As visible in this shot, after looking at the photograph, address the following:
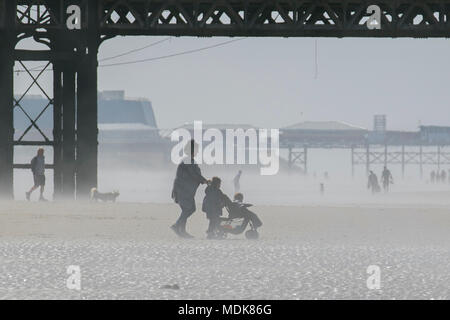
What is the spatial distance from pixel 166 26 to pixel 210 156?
165 metres

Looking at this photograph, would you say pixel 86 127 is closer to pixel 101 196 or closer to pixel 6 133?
pixel 101 196

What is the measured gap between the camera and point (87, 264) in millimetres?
12969

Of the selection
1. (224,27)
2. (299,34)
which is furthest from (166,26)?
(299,34)

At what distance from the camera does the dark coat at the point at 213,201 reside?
57.0 ft

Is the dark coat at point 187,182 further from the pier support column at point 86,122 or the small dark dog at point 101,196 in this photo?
the pier support column at point 86,122

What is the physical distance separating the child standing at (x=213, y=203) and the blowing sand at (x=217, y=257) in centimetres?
36

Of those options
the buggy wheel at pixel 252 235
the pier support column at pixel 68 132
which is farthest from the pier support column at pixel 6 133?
the buggy wheel at pixel 252 235

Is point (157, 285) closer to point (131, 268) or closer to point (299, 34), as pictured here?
point (131, 268)

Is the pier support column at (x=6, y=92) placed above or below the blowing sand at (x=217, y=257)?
above

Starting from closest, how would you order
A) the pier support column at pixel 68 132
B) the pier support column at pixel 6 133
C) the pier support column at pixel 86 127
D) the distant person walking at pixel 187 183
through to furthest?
the distant person walking at pixel 187 183 < the pier support column at pixel 86 127 < the pier support column at pixel 6 133 < the pier support column at pixel 68 132

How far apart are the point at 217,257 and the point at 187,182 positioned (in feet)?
11.0

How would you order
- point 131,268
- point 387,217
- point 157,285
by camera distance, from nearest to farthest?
1. point 157,285
2. point 131,268
3. point 387,217

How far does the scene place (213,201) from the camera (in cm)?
1736

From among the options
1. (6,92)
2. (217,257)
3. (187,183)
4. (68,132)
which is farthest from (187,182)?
(6,92)
